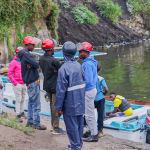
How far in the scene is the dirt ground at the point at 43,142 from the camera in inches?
216

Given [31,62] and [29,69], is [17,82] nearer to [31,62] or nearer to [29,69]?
[29,69]

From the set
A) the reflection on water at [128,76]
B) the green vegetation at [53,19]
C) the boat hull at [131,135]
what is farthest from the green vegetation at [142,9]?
the boat hull at [131,135]

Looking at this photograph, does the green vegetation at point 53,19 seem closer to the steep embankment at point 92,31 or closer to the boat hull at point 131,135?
the steep embankment at point 92,31

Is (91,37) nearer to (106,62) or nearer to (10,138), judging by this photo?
(106,62)

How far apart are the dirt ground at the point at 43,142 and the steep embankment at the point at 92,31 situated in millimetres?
34831

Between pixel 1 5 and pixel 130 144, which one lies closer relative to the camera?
pixel 130 144

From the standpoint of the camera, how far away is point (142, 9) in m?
61.7

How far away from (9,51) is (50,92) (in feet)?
57.9

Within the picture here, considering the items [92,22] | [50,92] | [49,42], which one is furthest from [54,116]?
[92,22]

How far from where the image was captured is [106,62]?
3048 centimetres

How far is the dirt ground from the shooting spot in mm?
5480

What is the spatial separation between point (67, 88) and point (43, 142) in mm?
1454

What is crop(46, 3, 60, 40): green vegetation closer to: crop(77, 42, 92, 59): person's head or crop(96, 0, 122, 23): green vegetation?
crop(77, 42, 92, 59): person's head

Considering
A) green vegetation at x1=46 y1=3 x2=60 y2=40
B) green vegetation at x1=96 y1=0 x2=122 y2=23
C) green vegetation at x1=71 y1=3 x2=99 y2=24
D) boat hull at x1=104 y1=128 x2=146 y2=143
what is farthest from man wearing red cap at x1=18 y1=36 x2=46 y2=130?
green vegetation at x1=96 y1=0 x2=122 y2=23
